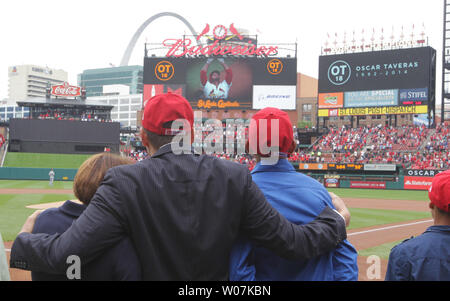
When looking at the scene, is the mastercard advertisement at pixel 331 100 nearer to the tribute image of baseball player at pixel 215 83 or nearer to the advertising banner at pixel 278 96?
the advertising banner at pixel 278 96

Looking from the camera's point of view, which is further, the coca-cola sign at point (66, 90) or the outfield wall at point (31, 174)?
the coca-cola sign at point (66, 90)

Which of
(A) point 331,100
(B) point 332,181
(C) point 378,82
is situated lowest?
(B) point 332,181

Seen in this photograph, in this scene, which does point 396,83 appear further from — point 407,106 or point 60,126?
point 60,126

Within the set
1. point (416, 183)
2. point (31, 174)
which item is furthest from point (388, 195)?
point (31, 174)

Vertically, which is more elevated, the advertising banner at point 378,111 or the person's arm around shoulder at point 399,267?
the advertising banner at point 378,111

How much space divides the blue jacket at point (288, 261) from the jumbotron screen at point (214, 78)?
44.7m

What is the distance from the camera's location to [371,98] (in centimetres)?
4356

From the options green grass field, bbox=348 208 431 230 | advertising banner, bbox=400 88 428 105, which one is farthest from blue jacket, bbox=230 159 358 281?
advertising banner, bbox=400 88 428 105

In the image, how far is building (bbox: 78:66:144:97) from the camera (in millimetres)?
139375

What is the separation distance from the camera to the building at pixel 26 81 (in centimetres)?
16100

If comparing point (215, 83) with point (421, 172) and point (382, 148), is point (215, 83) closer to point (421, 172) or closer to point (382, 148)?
point (382, 148)

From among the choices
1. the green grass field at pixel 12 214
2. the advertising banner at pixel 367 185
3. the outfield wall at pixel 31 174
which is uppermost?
the green grass field at pixel 12 214

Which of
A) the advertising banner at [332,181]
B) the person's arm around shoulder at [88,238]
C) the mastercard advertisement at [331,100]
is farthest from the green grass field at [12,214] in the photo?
the mastercard advertisement at [331,100]

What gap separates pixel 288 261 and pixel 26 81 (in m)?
178
